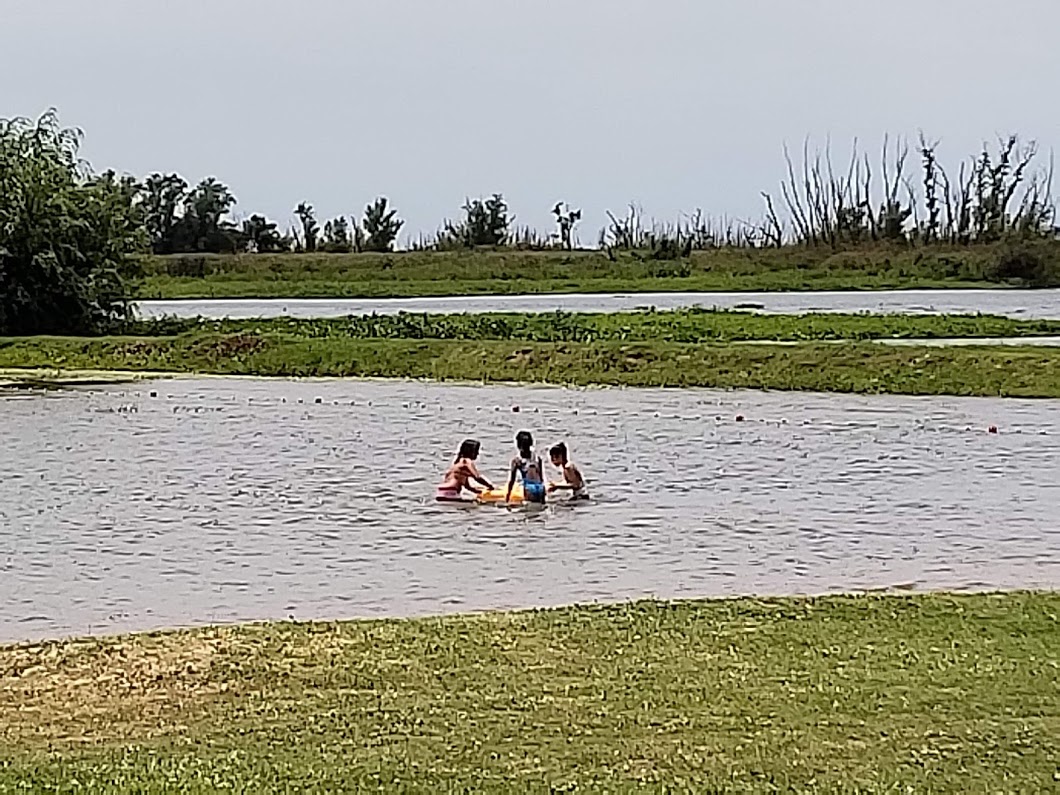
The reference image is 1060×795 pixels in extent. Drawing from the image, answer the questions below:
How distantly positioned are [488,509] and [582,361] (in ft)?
45.6

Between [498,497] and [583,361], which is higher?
Answer: [498,497]

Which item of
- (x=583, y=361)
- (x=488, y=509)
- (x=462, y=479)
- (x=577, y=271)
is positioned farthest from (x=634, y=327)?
(x=577, y=271)

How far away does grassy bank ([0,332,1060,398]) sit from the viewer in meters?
25.4

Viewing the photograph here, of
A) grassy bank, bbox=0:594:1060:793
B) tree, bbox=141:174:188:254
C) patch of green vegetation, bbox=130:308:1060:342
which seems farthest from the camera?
tree, bbox=141:174:188:254

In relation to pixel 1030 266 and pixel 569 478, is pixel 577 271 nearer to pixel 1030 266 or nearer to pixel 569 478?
pixel 1030 266

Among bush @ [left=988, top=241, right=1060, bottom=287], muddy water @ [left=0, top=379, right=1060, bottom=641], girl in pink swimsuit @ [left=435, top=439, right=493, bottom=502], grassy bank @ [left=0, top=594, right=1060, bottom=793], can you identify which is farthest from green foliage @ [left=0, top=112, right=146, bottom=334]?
bush @ [left=988, top=241, right=1060, bottom=287]

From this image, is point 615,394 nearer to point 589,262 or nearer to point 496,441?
point 496,441

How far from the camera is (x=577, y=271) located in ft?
228

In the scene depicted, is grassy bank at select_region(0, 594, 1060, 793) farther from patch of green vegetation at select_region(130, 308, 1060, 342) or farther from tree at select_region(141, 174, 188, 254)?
tree at select_region(141, 174, 188, 254)

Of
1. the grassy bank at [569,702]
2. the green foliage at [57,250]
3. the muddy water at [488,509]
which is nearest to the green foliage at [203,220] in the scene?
the green foliage at [57,250]

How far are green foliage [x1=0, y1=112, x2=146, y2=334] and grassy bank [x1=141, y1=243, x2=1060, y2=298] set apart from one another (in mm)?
17734

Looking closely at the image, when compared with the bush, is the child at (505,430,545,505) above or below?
above

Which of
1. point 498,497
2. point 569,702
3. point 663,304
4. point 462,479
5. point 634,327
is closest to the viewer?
point 569,702

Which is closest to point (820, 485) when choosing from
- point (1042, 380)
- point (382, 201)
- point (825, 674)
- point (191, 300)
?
point (825, 674)
